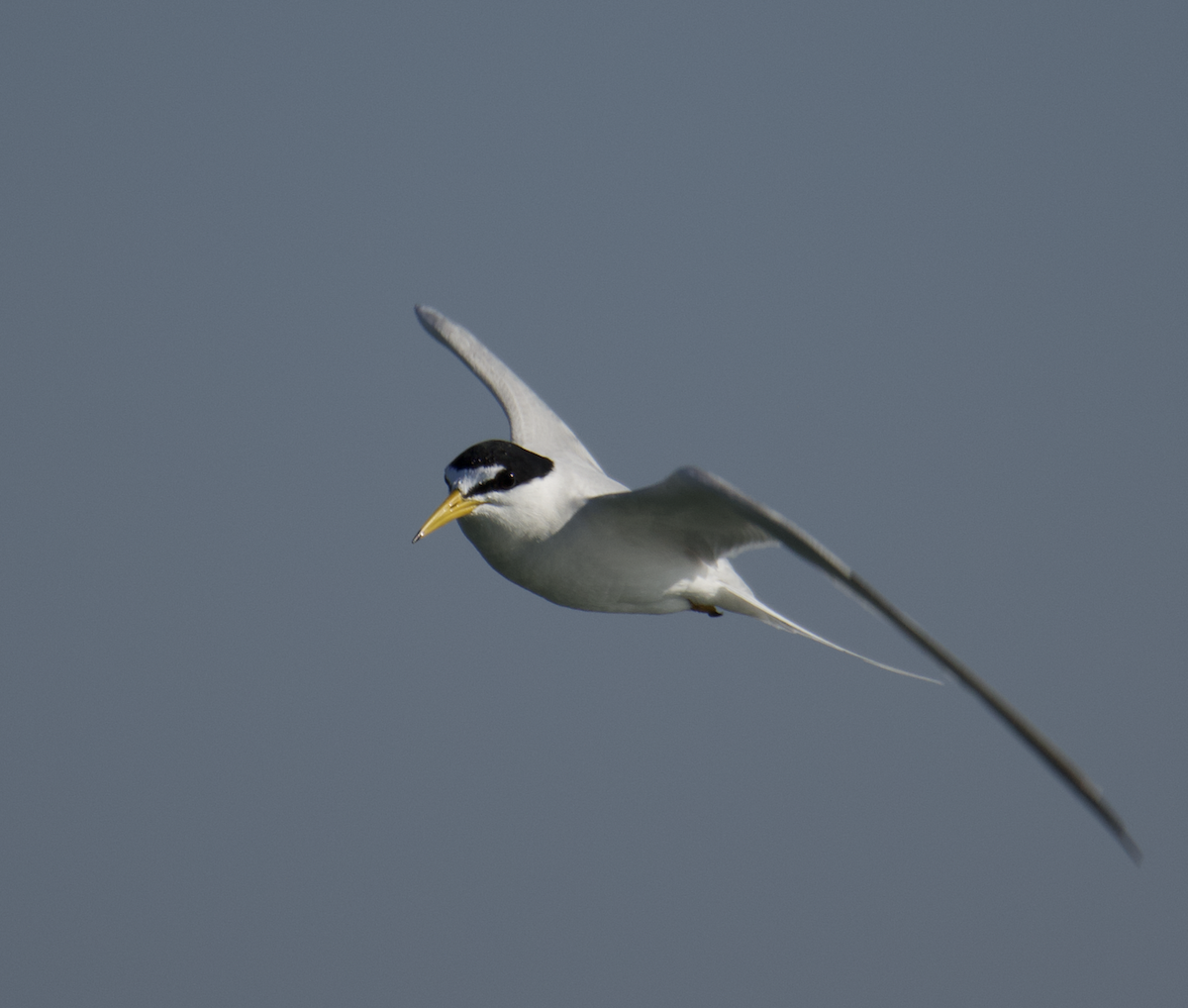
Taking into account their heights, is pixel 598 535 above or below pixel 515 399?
below

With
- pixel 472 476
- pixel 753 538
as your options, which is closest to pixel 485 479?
pixel 472 476

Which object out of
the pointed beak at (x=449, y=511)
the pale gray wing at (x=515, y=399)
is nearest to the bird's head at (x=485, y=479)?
the pointed beak at (x=449, y=511)

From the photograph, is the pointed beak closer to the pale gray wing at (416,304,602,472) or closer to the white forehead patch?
the white forehead patch

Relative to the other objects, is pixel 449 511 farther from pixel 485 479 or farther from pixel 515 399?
pixel 515 399

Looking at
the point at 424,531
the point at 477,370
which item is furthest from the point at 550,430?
the point at 424,531

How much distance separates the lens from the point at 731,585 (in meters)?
7.63

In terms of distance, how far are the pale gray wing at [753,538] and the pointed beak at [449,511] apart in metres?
0.68

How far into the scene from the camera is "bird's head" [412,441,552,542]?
6.93 metres

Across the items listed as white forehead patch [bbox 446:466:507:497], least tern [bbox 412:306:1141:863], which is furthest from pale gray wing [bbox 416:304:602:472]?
white forehead patch [bbox 446:466:507:497]

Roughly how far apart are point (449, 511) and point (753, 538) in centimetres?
161

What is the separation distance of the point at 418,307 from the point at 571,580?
5268mm

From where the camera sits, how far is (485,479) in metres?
6.94

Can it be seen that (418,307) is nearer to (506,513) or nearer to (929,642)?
(506,513)

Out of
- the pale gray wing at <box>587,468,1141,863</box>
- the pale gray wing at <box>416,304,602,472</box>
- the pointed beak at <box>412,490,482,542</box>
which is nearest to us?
the pale gray wing at <box>587,468,1141,863</box>
